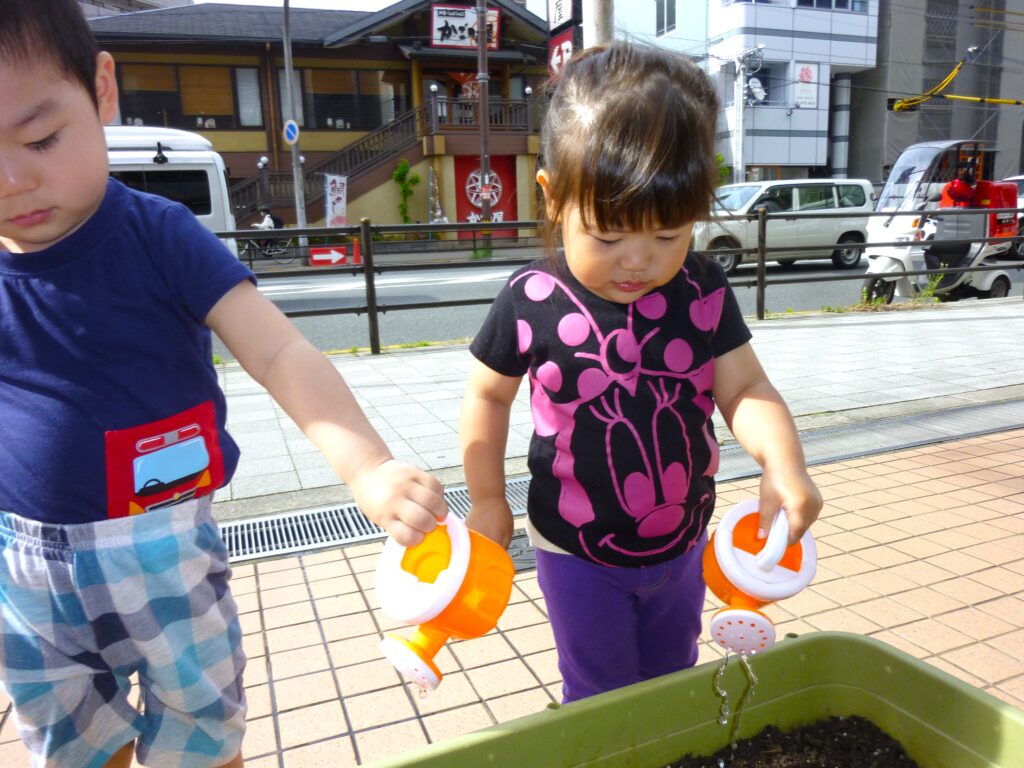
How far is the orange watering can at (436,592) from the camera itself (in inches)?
34.2

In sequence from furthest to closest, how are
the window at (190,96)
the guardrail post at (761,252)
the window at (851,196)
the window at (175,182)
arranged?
the window at (190,96) → the window at (851,196) → the window at (175,182) → the guardrail post at (761,252)

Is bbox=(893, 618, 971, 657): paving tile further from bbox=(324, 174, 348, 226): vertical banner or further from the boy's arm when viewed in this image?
bbox=(324, 174, 348, 226): vertical banner

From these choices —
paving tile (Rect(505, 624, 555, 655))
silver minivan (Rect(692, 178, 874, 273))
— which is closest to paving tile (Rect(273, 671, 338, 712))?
paving tile (Rect(505, 624, 555, 655))

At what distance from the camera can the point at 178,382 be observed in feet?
3.90

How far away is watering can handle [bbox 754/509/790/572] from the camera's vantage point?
0.96 m

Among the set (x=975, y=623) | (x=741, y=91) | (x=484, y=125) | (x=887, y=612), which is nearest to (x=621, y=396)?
(x=887, y=612)

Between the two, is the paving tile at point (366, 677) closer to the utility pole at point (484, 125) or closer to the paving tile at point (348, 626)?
the paving tile at point (348, 626)

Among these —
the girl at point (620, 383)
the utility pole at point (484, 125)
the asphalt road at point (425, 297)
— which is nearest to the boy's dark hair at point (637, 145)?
the girl at point (620, 383)

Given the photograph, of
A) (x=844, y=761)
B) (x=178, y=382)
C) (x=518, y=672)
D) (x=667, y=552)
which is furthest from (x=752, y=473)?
(x=178, y=382)

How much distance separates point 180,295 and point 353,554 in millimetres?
1838

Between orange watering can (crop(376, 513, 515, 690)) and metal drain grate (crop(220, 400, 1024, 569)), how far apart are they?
1.83 meters

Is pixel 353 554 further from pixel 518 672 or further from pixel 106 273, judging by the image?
pixel 106 273

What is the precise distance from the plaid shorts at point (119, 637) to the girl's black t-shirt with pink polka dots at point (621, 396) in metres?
0.58

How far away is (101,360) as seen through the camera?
3.69ft
